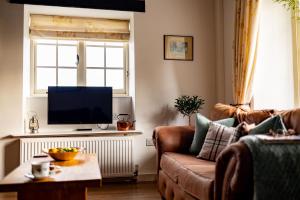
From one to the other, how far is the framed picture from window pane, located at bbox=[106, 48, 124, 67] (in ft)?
2.26

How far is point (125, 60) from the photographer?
13.3 feet

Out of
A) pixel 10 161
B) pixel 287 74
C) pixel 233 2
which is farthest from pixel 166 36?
pixel 10 161

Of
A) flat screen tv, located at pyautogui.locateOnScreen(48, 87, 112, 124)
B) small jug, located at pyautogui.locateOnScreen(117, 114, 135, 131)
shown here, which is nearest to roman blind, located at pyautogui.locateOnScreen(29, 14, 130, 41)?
flat screen tv, located at pyautogui.locateOnScreen(48, 87, 112, 124)

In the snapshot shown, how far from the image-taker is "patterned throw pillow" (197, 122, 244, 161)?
2363mm

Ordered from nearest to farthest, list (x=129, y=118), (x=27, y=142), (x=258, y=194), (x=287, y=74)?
(x=258, y=194), (x=287, y=74), (x=27, y=142), (x=129, y=118)

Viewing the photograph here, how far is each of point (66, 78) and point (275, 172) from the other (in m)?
3.15

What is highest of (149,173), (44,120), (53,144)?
(44,120)

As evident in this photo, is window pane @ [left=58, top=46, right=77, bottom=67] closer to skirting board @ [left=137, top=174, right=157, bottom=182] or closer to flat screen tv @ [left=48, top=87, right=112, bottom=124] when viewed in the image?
flat screen tv @ [left=48, top=87, right=112, bottom=124]

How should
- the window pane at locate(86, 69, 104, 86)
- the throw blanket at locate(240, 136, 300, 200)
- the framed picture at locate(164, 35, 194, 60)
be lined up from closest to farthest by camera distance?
the throw blanket at locate(240, 136, 300, 200), the framed picture at locate(164, 35, 194, 60), the window pane at locate(86, 69, 104, 86)

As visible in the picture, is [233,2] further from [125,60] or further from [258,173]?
[258,173]

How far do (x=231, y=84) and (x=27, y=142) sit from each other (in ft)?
→ 8.88

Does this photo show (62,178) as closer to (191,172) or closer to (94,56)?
(191,172)

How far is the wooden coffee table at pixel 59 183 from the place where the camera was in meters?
1.48

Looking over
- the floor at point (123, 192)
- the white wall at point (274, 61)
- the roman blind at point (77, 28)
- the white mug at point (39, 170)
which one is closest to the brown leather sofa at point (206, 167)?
the floor at point (123, 192)
